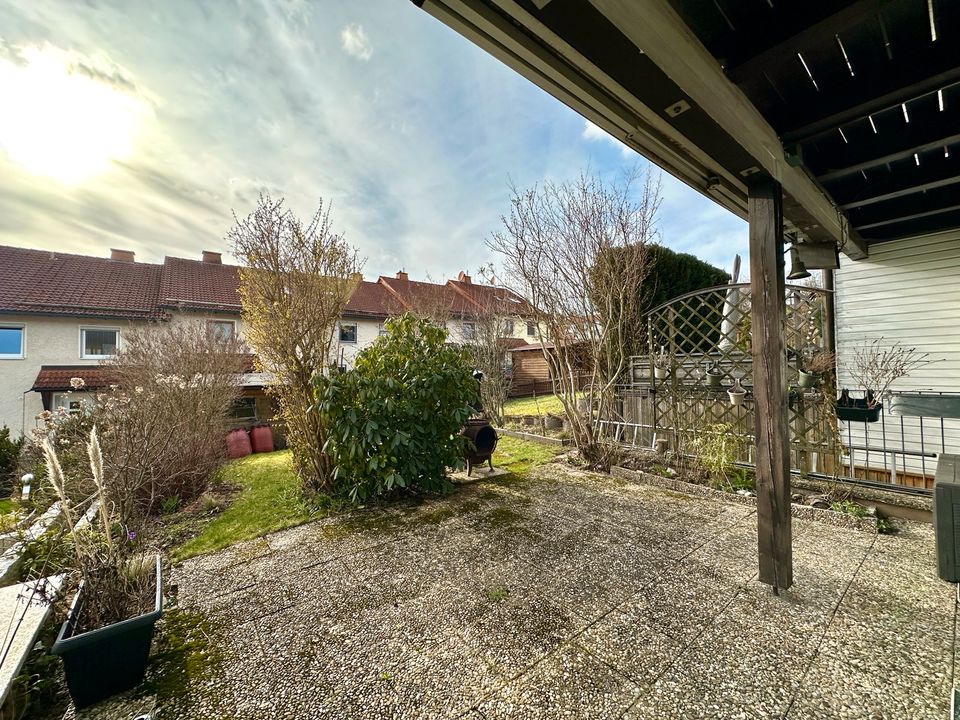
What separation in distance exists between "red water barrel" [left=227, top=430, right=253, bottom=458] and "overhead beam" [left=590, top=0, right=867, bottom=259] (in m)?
9.02

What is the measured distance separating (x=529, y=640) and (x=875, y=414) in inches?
178

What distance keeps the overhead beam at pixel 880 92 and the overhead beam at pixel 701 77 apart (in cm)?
19

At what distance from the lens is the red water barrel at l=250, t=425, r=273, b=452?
8.15 meters

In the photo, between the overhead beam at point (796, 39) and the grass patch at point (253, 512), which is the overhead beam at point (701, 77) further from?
the grass patch at point (253, 512)

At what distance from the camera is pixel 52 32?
125 inches

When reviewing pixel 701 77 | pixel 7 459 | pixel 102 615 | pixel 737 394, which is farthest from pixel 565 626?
pixel 7 459

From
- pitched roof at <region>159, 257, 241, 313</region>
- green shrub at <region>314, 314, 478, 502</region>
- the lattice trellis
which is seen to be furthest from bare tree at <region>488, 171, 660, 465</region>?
pitched roof at <region>159, 257, 241, 313</region>

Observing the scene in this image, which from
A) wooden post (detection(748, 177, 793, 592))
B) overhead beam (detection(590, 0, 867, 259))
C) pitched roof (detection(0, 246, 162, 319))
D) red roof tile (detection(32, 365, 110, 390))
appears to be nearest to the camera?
overhead beam (detection(590, 0, 867, 259))

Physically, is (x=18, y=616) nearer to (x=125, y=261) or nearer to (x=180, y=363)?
(x=180, y=363)

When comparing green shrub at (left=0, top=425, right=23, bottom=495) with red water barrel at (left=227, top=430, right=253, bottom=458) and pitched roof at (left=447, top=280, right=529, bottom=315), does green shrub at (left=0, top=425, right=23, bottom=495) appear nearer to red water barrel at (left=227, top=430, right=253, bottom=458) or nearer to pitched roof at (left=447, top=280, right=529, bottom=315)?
red water barrel at (left=227, top=430, right=253, bottom=458)

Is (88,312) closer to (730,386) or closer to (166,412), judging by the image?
(166,412)

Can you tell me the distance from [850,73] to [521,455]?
5.80 m

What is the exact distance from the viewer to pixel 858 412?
3.95 metres

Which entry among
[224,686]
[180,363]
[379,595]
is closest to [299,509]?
[379,595]
